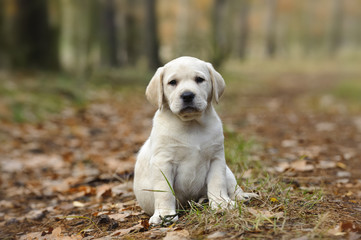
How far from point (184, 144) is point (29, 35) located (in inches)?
389

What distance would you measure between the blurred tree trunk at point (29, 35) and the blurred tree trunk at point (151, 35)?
4821mm

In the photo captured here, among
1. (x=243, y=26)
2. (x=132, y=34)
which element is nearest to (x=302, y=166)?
(x=132, y=34)

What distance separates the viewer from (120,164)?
18.8 feet

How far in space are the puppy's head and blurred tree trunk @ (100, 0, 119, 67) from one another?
1676 centimetres

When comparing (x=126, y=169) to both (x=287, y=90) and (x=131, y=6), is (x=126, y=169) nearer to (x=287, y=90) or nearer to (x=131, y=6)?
(x=287, y=90)

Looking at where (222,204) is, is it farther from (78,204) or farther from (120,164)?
(120,164)

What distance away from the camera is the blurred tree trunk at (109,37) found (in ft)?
64.3

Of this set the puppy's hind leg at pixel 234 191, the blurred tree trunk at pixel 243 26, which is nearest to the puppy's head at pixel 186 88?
the puppy's hind leg at pixel 234 191

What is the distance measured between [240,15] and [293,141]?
3223 centimetres

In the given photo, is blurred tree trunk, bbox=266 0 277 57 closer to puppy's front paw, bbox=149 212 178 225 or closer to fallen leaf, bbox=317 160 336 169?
fallen leaf, bbox=317 160 336 169

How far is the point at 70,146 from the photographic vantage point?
23.9 feet

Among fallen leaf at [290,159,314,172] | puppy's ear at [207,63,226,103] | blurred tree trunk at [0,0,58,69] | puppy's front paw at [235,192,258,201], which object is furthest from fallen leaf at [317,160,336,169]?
blurred tree trunk at [0,0,58,69]

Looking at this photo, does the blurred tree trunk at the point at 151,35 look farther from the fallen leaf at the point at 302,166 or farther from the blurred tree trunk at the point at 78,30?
the fallen leaf at the point at 302,166

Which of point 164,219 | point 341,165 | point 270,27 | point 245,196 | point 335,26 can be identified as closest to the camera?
point 164,219
